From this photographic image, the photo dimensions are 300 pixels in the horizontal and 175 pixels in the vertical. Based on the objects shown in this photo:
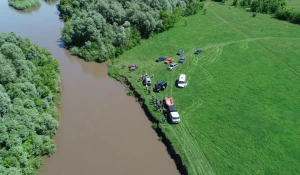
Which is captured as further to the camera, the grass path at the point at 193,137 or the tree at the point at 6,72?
the tree at the point at 6,72

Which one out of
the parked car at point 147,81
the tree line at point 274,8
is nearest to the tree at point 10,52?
the parked car at point 147,81

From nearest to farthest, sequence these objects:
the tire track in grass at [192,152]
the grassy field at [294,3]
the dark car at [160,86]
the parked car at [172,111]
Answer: the tire track in grass at [192,152] < the parked car at [172,111] < the dark car at [160,86] < the grassy field at [294,3]

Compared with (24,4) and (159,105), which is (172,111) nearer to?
(159,105)

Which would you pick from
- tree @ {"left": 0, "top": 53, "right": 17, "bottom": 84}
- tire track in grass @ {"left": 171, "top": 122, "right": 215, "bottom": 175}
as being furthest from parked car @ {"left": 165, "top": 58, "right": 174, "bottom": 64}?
tree @ {"left": 0, "top": 53, "right": 17, "bottom": 84}

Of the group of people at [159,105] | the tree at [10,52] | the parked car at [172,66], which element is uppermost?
the tree at [10,52]

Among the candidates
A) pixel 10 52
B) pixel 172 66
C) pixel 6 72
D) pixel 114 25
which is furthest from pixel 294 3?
pixel 6 72

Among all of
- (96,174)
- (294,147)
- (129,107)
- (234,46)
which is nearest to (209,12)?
(234,46)

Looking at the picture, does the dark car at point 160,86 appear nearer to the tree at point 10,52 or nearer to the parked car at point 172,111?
the parked car at point 172,111

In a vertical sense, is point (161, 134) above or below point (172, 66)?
below

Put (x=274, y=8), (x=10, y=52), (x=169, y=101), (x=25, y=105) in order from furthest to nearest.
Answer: (x=274, y=8)
(x=10, y=52)
(x=169, y=101)
(x=25, y=105)
